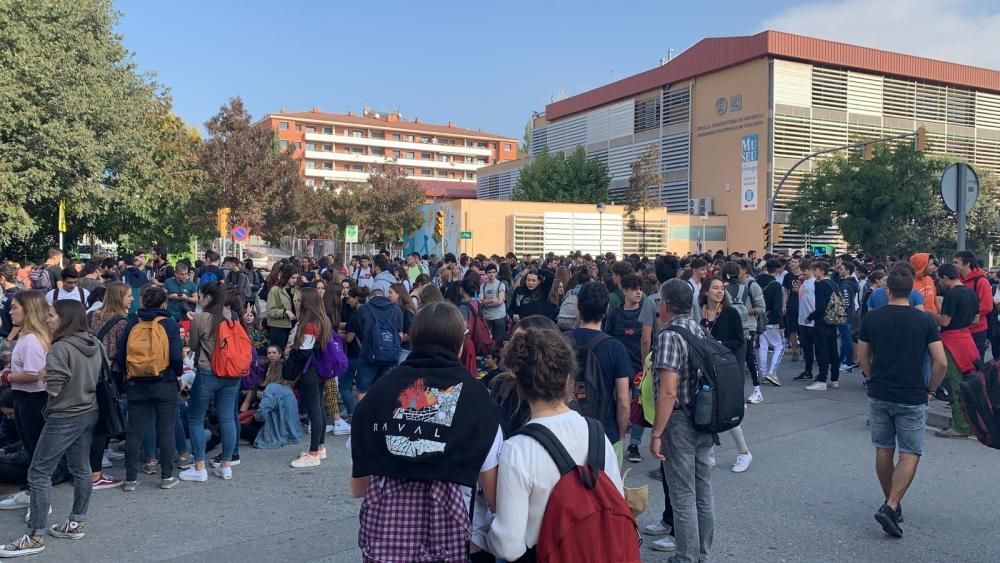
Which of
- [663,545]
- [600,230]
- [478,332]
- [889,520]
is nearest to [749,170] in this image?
[600,230]

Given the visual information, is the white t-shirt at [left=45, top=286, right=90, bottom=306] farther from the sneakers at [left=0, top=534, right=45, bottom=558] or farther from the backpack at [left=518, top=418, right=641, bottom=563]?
the backpack at [left=518, top=418, right=641, bottom=563]

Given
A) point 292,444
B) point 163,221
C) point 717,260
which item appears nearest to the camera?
point 292,444

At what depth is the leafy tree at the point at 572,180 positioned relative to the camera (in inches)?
1863

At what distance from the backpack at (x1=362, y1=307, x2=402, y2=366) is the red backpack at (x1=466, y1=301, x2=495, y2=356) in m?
0.87

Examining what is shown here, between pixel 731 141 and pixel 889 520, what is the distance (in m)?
40.9

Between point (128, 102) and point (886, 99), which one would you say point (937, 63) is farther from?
point (128, 102)

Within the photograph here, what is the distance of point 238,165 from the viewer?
31.8 meters

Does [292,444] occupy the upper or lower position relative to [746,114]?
lower

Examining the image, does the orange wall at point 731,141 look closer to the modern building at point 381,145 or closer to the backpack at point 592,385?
the backpack at point 592,385

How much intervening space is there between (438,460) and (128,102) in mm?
24718

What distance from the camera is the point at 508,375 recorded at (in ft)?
10.7

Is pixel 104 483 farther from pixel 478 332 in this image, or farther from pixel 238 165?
pixel 238 165

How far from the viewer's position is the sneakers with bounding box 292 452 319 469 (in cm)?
693

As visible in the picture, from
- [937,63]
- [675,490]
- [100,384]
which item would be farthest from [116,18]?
[937,63]
